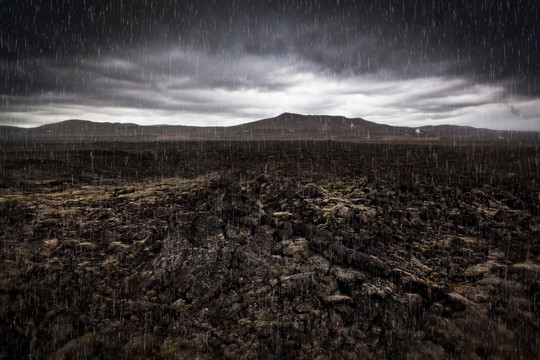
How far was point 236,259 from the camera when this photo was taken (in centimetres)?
507

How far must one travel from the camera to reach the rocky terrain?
377cm

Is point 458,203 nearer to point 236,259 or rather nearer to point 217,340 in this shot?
point 236,259

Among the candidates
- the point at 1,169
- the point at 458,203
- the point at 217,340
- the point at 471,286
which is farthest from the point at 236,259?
the point at 1,169

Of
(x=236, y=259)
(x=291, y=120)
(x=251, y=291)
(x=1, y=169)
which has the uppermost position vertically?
(x=291, y=120)

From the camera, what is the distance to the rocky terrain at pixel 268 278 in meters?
3.77

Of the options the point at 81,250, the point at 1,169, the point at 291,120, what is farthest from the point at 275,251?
the point at 291,120

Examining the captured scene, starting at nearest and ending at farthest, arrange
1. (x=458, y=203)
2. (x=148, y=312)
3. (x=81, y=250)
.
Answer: (x=148, y=312) → (x=81, y=250) → (x=458, y=203)

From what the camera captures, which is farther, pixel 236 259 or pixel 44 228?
pixel 44 228

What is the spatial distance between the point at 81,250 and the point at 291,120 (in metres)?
158

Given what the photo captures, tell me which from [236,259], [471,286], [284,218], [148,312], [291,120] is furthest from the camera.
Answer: [291,120]

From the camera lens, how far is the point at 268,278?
4.72m

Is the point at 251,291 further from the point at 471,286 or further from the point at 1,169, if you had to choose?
the point at 1,169

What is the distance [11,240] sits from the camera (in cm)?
592

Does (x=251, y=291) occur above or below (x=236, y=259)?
below
